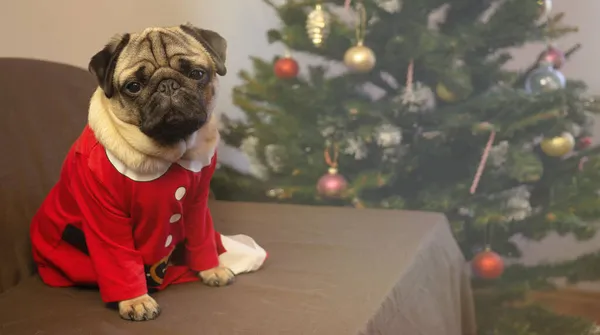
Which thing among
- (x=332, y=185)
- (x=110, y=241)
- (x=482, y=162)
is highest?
(x=110, y=241)

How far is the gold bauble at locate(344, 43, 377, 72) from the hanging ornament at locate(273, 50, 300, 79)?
8.3 inches

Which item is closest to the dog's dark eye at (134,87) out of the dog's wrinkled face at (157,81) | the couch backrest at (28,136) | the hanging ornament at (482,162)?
the dog's wrinkled face at (157,81)

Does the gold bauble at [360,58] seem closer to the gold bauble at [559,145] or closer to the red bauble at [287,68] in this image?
the red bauble at [287,68]

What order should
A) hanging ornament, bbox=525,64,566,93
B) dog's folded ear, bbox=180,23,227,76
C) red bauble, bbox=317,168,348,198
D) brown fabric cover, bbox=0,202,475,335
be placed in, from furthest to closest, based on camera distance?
red bauble, bbox=317,168,348,198
hanging ornament, bbox=525,64,566,93
dog's folded ear, bbox=180,23,227,76
brown fabric cover, bbox=0,202,475,335

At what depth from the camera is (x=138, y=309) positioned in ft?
3.53

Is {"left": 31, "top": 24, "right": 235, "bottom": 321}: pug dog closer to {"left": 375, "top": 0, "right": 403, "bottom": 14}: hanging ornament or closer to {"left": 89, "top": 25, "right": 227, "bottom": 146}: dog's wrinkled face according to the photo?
{"left": 89, "top": 25, "right": 227, "bottom": 146}: dog's wrinkled face

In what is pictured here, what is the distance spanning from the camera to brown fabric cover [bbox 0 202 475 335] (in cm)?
105

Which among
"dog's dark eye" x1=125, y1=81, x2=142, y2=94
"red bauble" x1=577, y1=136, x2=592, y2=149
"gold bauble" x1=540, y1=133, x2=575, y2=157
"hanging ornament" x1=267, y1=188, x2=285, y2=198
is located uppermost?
"dog's dark eye" x1=125, y1=81, x2=142, y2=94

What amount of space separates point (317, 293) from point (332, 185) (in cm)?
73

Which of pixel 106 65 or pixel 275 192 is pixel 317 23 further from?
pixel 106 65

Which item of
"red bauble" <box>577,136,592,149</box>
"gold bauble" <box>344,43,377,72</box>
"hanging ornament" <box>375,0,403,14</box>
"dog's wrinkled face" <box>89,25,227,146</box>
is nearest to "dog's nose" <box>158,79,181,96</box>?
"dog's wrinkled face" <box>89,25,227,146</box>

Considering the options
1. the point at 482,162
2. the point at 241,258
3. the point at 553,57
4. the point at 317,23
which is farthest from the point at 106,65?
the point at 553,57

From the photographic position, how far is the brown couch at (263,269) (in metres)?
1.07

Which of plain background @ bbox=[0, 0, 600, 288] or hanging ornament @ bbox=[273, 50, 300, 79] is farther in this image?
hanging ornament @ bbox=[273, 50, 300, 79]
